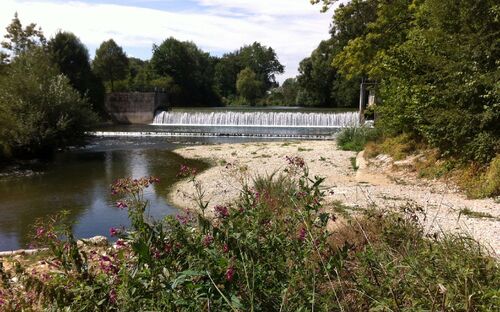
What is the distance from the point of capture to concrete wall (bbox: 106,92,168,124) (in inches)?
1656

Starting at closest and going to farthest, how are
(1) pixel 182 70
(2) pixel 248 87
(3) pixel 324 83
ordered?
(3) pixel 324 83 → (1) pixel 182 70 → (2) pixel 248 87

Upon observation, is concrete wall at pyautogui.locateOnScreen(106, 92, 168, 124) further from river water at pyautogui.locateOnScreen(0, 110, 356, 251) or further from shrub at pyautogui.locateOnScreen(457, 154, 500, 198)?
shrub at pyautogui.locateOnScreen(457, 154, 500, 198)

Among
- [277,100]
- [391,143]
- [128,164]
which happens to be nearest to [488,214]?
[391,143]

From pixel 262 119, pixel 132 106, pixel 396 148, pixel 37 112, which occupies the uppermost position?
pixel 37 112

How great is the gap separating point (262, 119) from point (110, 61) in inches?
865

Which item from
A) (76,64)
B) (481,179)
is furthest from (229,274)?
(76,64)

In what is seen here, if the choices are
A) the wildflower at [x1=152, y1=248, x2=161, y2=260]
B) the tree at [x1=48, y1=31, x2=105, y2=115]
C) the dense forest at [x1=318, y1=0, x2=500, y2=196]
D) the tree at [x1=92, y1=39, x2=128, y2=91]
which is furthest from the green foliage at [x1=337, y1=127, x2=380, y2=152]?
the tree at [x1=92, y1=39, x2=128, y2=91]

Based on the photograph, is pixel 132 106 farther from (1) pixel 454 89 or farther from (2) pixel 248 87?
(1) pixel 454 89

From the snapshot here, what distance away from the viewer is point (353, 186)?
10.9 metres

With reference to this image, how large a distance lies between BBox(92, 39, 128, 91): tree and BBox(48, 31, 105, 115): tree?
25.1ft

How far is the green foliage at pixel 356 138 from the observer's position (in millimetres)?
19203

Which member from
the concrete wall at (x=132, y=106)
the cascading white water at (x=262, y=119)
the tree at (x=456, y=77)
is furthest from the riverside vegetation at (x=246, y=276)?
the concrete wall at (x=132, y=106)

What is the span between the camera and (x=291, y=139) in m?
27.5

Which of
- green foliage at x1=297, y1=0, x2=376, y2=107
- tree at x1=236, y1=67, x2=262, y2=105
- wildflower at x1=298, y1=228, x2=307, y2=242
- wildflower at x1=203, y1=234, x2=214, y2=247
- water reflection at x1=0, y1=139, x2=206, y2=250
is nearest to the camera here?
wildflower at x1=203, y1=234, x2=214, y2=247
